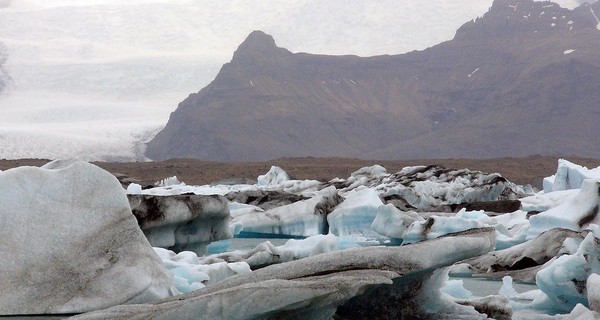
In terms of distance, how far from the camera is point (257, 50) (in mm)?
113625

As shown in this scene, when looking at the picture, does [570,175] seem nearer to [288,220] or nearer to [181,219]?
[288,220]

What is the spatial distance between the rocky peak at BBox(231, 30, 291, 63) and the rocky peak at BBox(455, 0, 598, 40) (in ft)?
95.7

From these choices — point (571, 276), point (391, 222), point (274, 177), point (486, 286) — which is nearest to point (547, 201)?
→ point (391, 222)

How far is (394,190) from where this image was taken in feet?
83.7

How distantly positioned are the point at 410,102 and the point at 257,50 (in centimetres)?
2121

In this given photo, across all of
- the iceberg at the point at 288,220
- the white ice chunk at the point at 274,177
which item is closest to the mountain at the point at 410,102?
the white ice chunk at the point at 274,177

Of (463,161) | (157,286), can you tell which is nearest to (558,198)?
(157,286)

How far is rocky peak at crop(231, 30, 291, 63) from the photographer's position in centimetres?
11281

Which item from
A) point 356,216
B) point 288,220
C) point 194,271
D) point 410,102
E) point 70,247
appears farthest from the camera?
point 410,102

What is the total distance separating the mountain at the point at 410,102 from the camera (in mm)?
100938

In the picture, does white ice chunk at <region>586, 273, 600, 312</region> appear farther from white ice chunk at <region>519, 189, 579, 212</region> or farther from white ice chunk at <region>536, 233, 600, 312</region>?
white ice chunk at <region>519, 189, 579, 212</region>

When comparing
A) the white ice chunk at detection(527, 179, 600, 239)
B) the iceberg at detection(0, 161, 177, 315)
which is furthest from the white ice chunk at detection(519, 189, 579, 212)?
the iceberg at detection(0, 161, 177, 315)

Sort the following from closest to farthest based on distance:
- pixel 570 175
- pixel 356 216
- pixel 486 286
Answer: pixel 486 286
pixel 356 216
pixel 570 175

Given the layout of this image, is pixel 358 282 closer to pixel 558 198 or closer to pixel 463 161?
pixel 558 198
